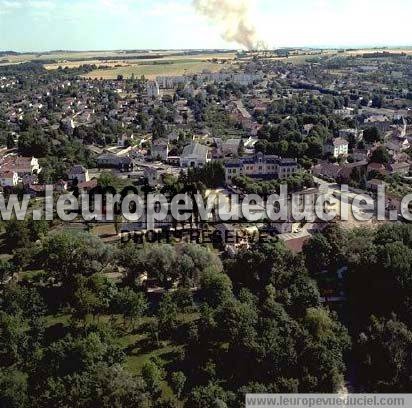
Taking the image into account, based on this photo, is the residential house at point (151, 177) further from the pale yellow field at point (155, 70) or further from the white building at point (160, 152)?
the pale yellow field at point (155, 70)

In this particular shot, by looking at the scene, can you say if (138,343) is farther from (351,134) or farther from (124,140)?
(351,134)

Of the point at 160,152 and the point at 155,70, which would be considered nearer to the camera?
the point at 160,152

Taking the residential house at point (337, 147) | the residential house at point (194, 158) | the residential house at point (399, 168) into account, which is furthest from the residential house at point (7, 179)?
the residential house at point (399, 168)

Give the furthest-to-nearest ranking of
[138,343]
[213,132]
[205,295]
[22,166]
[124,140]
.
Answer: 1. [213,132]
2. [124,140]
3. [22,166]
4. [205,295]
5. [138,343]

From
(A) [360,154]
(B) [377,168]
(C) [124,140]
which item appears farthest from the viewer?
(C) [124,140]

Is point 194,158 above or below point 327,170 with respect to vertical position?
above

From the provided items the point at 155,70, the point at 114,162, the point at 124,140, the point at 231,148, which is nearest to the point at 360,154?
the point at 231,148

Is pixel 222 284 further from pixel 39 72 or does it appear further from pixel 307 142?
pixel 39 72

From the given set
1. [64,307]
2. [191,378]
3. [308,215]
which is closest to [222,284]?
[191,378]

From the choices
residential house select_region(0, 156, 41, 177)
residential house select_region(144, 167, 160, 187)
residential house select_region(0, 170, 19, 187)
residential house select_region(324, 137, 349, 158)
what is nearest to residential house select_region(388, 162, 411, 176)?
residential house select_region(324, 137, 349, 158)

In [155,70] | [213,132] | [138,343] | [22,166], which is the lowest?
[138,343]

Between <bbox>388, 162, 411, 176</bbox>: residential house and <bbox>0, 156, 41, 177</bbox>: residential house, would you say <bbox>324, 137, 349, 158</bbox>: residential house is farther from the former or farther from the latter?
<bbox>0, 156, 41, 177</bbox>: residential house

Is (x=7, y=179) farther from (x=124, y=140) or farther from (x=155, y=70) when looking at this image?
(x=155, y=70)
